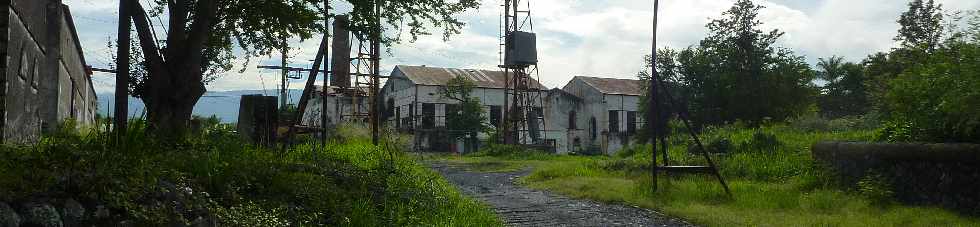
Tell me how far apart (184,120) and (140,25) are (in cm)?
121

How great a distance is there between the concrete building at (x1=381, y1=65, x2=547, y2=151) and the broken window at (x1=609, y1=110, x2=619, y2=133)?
5019 millimetres

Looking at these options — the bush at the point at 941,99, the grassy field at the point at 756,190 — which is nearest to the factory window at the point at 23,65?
the grassy field at the point at 756,190

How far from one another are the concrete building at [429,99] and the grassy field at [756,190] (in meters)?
25.5

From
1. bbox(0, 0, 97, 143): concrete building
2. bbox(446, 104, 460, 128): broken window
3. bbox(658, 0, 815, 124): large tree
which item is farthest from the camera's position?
bbox(446, 104, 460, 128): broken window

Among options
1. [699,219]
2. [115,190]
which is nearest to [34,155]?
[115,190]

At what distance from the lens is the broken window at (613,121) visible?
48312mm

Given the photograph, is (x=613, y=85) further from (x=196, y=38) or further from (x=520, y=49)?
(x=196, y=38)

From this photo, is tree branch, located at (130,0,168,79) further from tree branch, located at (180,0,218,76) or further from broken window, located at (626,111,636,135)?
broken window, located at (626,111,636,135)

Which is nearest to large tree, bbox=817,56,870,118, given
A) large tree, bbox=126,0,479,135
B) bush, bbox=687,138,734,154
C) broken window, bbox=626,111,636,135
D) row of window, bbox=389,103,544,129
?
broken window, bbox=626,111,636,135

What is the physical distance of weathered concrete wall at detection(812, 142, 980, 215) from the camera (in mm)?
9148

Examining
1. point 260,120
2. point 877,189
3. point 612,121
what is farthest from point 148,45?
point 612,121

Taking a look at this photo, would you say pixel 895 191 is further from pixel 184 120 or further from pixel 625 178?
pixel 184 120

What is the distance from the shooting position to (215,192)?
561 cm

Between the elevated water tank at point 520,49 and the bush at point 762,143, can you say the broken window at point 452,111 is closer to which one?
the elevated water tank at point 520,49
